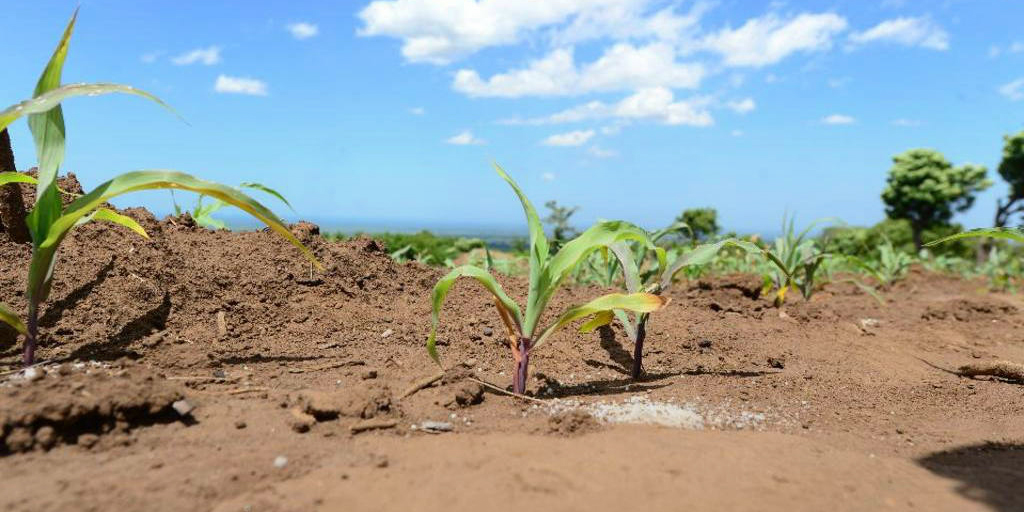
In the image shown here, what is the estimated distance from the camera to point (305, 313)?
3.17 metres

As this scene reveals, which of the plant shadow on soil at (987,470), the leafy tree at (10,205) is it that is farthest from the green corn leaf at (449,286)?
the leafy tree at (10,205)

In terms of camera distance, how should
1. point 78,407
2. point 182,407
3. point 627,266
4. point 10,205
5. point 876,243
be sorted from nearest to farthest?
point 78,407
point 182,407
point 627,266
point 10,205
point 876,243

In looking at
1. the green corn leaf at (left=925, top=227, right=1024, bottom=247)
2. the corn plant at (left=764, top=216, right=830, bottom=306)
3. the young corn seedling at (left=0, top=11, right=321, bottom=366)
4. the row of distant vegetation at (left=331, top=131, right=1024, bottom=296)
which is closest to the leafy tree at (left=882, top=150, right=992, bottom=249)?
the row of distant vegetation at (left=331, top=131, right=1024, bottom=296)

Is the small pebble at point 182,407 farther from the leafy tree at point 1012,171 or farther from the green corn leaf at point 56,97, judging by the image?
the leafy tree at point 1012,171

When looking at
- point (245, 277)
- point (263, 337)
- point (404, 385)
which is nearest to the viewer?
point (404, 385)

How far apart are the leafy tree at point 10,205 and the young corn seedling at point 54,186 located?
791 millimetres

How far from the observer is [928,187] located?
87.5 feet

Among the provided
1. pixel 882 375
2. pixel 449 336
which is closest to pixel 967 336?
pixel 882 375

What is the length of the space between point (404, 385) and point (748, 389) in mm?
1406

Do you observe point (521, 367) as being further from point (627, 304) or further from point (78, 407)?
point (78, 407)

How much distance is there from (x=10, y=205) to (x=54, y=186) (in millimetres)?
1168

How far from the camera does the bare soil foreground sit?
1.58m

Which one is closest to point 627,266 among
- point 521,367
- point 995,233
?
point 521,367

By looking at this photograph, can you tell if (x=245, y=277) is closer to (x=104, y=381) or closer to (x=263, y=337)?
(x=263, y=337)
